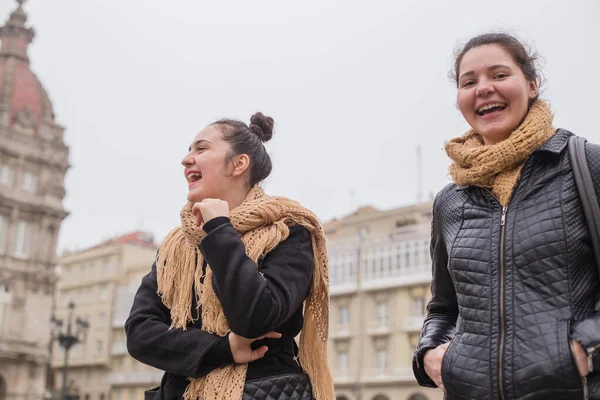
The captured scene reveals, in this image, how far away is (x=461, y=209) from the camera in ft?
7.63

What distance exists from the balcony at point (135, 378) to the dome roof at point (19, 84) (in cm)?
1596

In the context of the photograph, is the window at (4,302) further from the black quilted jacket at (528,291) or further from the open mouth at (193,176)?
the black quilted jacket at (528,291)

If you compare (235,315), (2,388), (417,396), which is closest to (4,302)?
(2,388)

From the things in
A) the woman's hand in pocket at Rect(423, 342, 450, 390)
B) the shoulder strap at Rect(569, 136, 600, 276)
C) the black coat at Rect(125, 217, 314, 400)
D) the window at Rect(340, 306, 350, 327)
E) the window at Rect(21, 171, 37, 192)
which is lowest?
the woman's hand in pocket at Rect(423, 342, 450, 390)

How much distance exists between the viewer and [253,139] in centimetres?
294

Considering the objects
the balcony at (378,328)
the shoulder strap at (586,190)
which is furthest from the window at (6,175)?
the shoulder strap at (586,190)

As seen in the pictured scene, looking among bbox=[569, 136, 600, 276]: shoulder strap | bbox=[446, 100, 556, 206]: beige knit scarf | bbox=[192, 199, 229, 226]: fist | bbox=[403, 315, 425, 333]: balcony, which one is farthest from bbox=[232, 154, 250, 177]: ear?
bbox=[403, 315, 425, 333]: balcony

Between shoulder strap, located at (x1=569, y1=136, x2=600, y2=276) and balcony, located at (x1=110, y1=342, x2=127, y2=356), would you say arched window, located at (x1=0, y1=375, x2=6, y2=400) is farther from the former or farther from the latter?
shoulder strap, located at (x1=569, y1=136, x2=600, y2=276)

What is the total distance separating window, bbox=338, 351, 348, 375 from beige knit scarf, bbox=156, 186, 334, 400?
30626mm

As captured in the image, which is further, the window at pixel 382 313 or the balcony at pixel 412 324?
the window at pixel 382 313

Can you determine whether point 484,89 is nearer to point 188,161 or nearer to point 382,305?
point 188,161

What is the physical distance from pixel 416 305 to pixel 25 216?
17.6 m

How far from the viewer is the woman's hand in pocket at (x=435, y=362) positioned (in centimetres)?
215

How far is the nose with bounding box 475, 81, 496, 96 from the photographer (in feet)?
7.50
